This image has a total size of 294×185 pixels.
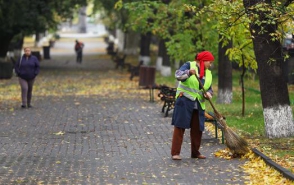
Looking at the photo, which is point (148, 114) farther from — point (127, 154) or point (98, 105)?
point (127, 154)

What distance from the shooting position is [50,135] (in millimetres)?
14430

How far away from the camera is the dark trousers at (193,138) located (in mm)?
11250

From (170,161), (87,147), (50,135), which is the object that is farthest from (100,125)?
(170,161)

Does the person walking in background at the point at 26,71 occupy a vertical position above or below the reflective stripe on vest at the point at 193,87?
below

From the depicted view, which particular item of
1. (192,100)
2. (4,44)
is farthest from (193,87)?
(4,44)

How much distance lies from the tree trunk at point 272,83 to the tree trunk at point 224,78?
7.03m

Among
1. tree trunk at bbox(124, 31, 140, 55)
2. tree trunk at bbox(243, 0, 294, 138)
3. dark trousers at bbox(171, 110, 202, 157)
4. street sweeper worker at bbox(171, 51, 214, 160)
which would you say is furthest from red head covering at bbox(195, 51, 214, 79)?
tree trunk at bbox(124, 31, 140, 55)

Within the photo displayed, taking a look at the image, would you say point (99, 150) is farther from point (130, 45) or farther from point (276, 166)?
point (130, 45)

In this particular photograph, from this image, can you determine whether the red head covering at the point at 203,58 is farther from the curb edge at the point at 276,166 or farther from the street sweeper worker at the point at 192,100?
the curb edge at the point at 276,166

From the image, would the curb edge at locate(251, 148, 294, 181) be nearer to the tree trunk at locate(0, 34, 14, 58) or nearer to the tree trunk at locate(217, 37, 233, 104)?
the tree trunk at locate(217, 37, 233, 104)

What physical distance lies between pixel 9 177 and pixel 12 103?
12385 millimetres

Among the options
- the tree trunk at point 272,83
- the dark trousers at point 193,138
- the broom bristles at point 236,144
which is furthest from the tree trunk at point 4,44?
the broom bristles at point 236,144

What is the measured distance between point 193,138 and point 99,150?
1.80 m

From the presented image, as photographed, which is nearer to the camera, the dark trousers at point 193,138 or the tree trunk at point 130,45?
the dark trousers at point 193,138
